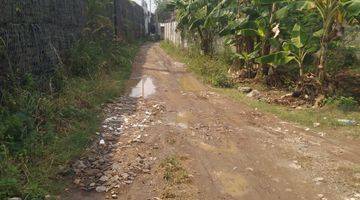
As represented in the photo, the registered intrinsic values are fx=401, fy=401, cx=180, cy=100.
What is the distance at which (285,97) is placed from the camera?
Result: 8930 millimetres

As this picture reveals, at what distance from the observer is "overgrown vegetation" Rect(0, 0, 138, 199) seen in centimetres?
445

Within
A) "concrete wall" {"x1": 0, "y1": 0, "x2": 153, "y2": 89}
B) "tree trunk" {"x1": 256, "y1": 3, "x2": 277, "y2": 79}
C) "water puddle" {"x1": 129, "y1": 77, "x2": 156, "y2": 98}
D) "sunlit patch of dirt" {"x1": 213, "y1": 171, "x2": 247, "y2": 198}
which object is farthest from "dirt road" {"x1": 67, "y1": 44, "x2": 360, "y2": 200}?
"tree trunk" {"x1": 256, "y1": 3, "x2": 277, "y2": 79}

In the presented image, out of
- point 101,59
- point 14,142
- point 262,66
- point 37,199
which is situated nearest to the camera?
point 37,199

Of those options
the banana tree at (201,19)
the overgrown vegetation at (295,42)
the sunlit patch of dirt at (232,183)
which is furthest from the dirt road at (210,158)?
the banana tree at (201,19)

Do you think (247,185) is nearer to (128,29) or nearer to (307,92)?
(307,92)

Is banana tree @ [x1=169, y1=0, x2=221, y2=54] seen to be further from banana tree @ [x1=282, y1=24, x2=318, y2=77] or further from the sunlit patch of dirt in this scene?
the sunlit patch of dirt

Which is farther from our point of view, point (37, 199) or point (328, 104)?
point (328, 104)

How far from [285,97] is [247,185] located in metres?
4.58

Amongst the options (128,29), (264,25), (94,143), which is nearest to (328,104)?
(264,25)

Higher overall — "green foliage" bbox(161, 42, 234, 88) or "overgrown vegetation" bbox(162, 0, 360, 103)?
"overgrown vegetation" bbox(162, 0, 360, 103)

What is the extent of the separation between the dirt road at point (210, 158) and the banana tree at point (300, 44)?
5.89ft

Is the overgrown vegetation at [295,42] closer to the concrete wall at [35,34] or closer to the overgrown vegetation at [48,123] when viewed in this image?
the overgrown vegetation at [48,123]

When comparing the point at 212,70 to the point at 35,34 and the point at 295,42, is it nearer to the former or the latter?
the point at 295,42

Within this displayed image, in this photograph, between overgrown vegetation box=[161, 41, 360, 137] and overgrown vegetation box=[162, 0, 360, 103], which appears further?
overgrown vegetation box=[162, 0, 360, 103]
